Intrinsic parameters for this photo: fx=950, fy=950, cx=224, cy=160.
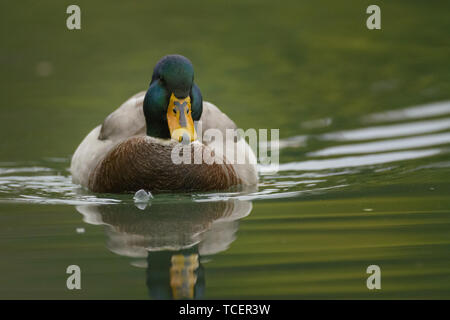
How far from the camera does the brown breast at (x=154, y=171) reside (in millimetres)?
8195

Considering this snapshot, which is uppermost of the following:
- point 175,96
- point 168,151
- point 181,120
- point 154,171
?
point 175,96

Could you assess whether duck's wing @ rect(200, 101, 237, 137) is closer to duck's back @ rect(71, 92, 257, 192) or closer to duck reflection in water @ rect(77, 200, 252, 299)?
duck's back @ rect(71, 92, 257, 192)

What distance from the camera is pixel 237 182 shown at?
8.71 meters

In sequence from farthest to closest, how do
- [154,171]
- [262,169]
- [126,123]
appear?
[262,169] → [126,123] → [154,171]

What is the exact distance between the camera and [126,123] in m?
9.26

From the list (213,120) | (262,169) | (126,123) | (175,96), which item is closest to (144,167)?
(175,96)

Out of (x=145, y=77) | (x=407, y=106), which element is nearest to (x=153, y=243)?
(x=407, y=106)

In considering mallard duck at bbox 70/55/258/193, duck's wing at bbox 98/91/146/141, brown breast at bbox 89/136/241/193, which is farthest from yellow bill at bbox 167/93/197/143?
duck's wing at bbox 98/91/146/141

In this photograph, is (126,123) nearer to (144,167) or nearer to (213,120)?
(213,120)

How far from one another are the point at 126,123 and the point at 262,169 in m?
1.68

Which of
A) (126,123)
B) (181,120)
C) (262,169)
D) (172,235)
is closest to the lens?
(172,235)

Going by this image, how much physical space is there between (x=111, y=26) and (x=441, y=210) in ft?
36.2

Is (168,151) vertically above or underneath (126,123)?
underneath

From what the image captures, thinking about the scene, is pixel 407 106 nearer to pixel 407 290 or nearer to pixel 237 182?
pixel 237 182
